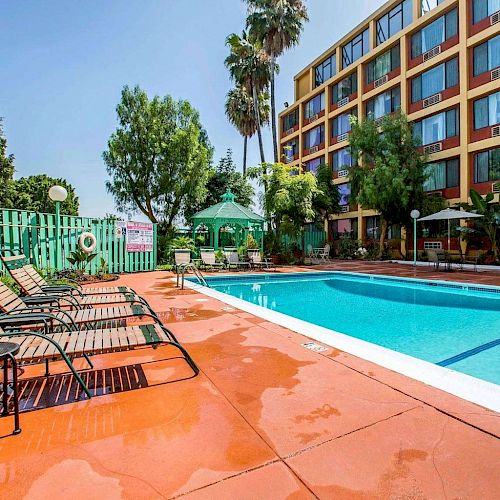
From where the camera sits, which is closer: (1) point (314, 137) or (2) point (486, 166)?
(2) point (486, 166)

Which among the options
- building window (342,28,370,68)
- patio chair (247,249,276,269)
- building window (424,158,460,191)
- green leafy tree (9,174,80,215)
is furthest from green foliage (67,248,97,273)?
green leafy tree (9,174,80,215)

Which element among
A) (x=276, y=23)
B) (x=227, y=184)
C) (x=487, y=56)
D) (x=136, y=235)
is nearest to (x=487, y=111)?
(x=487, y=56)

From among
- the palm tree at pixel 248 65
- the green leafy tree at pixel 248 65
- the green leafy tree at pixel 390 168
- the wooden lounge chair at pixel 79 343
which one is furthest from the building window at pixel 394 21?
the wooden lounge chair at pixel 79 343

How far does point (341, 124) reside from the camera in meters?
29.9

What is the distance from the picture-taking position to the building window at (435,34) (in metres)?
21.3

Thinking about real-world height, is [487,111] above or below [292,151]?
below

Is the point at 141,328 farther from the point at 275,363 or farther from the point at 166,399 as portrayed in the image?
the point at 275,363

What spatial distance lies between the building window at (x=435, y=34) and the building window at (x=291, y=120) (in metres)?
13.7

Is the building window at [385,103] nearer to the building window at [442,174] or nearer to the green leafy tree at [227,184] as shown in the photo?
the building window at [442,174]

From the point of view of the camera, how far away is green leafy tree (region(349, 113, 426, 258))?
20513 millimetres

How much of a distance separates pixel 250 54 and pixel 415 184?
16896mm

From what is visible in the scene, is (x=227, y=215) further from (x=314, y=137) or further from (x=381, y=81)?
(x=314, y=137)

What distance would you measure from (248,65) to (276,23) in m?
3.69

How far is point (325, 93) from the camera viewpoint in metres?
31.3
